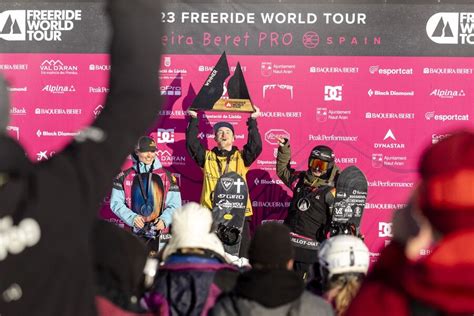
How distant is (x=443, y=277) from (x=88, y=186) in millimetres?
724

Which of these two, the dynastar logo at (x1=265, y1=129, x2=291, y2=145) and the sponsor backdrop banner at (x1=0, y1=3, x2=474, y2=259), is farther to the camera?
the dynastar logo at (x1=265, y1=129, x2=291, y2=145)

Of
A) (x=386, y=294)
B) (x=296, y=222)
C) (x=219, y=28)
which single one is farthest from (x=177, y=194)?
(x=386, y=294)

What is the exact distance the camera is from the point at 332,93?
12320 mm

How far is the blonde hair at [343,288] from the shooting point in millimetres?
4707

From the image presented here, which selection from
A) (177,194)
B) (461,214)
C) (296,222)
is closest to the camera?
(461,214)

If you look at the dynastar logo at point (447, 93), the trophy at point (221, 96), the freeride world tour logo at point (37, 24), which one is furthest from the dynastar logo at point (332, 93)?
the freeride world tour logo at point (37, 24)

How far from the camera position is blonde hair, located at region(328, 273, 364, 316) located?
4.71m

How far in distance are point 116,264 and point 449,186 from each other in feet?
3.87

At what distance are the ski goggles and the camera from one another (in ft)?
3.30

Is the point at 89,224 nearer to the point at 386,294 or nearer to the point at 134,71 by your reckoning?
the point at 134,71

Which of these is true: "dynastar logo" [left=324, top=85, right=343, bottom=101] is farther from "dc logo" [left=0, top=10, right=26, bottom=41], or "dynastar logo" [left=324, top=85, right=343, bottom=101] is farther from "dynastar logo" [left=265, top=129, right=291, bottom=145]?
"dc logo" [left=0, top=10, right=26, bottom=41]

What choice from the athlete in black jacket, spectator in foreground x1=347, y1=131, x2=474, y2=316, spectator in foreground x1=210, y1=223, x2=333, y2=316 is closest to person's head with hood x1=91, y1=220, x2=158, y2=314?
the athlete in black jacket

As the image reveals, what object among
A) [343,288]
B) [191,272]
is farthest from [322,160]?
[191,272]

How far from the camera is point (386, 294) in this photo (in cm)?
216
